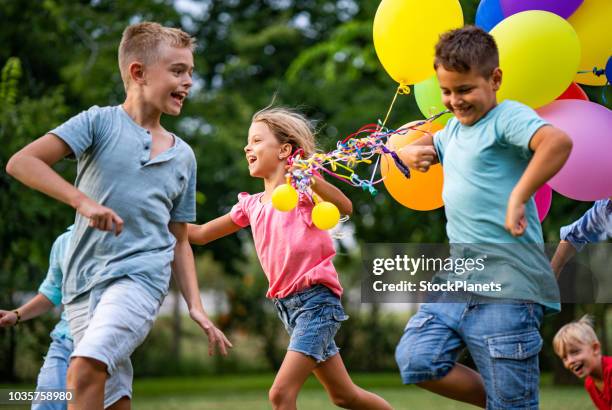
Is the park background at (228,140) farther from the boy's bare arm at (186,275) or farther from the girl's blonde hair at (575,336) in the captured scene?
the boy's bare arm at (186,275)

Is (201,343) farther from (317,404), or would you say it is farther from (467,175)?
(467,175)

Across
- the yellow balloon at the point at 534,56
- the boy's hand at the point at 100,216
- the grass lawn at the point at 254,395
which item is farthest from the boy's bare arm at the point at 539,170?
the grass lawn at the point at 254,395

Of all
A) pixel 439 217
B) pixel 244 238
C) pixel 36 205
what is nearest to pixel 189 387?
pixel 244 238

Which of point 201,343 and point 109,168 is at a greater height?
point 201,343

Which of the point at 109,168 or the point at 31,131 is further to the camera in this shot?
the point at 31,131

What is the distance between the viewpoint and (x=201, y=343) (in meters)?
18.7

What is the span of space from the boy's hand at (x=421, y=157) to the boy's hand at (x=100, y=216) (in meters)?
1.20

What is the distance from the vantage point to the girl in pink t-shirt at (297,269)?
4.36 meters

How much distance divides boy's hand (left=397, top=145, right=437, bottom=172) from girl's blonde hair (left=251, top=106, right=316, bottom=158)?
94 centimetres

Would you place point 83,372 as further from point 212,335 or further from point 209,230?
point 209,230

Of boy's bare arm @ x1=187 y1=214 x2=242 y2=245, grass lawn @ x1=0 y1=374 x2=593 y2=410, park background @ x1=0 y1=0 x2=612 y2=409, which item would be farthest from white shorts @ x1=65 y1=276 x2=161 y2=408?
→ grass lawn @ x1=0 y1=374 x2=593 y2=410

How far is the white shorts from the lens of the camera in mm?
3439

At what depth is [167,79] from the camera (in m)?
3.91

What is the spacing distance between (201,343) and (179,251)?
49.0 feet
